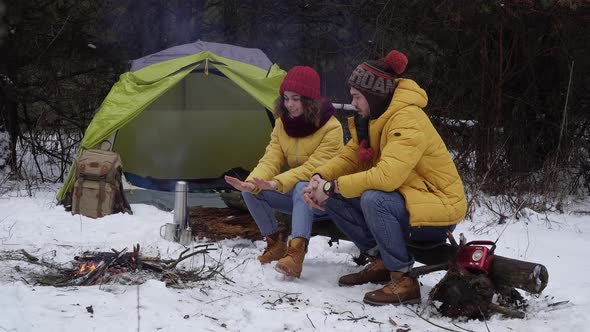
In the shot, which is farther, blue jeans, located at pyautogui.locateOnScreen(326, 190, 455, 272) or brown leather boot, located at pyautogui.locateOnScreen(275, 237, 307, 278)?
brown leather boot, located at pyautogui.locateOnScreen(275, 237, 307, 278)

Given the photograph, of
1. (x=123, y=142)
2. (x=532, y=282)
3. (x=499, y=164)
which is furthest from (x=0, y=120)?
(x=532, y=282)

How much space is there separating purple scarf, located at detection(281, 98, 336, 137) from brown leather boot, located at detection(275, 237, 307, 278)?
685 millimetres

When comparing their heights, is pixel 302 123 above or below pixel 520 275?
above

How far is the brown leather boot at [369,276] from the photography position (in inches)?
128

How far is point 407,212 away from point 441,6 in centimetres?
382

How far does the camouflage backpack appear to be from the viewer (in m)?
4.89

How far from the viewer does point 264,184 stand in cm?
333

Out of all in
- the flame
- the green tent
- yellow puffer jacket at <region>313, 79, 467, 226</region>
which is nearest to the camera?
yellow puffer jacket at <region>313, 79, 467, 226</region>

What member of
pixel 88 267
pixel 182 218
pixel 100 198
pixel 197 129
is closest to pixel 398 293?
pixel 88 267

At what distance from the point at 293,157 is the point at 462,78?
357 centimetres

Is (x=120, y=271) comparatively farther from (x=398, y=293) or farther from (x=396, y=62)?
(x=396, y=62)

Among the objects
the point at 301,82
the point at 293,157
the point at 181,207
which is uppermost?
the point at 301,82

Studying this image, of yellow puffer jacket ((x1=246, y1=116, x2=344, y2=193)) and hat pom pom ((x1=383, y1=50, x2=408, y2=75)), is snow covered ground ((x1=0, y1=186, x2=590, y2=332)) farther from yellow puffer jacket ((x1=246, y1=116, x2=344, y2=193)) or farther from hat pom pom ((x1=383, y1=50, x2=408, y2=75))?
hat pom pom ((x1=383, y1=50, x2=408, y2=75))

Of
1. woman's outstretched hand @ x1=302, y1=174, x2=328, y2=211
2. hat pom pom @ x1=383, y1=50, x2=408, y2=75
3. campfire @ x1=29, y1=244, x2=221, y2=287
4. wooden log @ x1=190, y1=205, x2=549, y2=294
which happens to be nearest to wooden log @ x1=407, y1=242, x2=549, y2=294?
wooden log @ x1=190, y1=205, x2=549, y2=294
